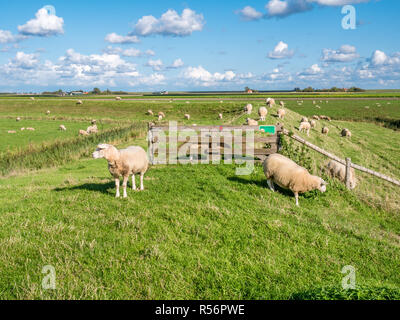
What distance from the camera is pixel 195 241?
267 inches

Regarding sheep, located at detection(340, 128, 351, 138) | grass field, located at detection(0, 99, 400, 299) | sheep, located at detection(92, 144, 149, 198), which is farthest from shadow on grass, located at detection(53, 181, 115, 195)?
sheep, located at detection(340, 128, 351, 138)

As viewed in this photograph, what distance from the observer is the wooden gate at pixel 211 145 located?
1491cm

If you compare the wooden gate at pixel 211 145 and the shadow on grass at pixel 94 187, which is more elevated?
the wooden gate at pixel 211 145

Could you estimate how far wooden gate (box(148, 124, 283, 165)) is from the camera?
587 inches

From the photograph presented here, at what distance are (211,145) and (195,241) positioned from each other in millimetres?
9607

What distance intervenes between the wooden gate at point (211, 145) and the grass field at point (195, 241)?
2.65 meters

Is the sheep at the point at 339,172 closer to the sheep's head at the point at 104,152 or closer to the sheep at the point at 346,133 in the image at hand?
the sheep's head at the point at 104,152

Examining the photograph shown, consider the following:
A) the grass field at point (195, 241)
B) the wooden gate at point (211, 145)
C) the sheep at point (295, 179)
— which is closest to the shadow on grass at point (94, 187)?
the grass field at point (195, 241)

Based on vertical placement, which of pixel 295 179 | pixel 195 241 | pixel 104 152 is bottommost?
pixel 195 241

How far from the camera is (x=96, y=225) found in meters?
7.42

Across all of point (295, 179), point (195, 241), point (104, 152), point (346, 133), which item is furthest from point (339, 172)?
point (346, 133)

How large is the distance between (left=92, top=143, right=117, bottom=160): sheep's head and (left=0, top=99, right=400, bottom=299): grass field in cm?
135

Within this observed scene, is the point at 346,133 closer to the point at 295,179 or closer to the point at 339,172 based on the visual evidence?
the point at 339,172

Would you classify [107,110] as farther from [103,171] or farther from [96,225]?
[96,225]
